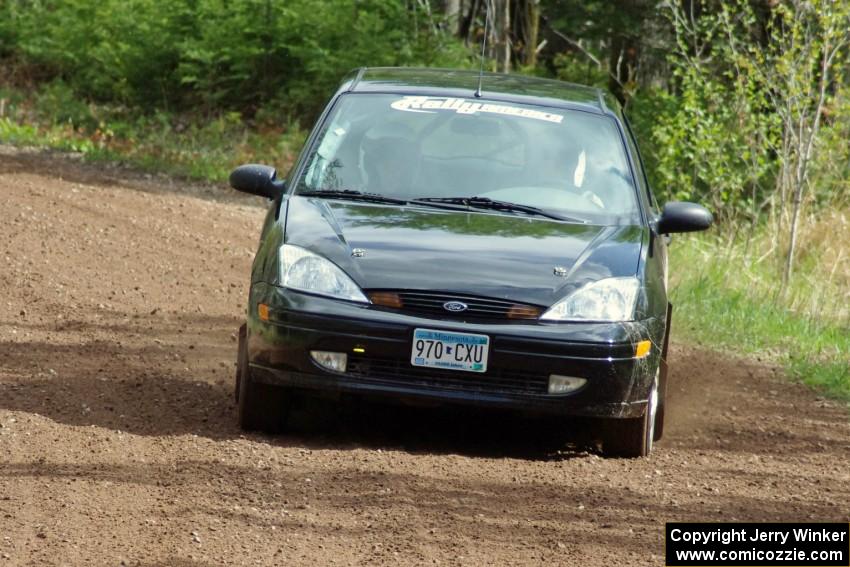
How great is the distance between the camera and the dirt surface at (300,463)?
15.4 ft

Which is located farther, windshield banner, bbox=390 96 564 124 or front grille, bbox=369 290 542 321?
windshield banner, bbox=390 96 564 124

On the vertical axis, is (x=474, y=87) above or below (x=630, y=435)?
above

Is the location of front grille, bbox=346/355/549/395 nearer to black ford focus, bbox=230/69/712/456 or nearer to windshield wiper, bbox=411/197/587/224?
black ford focus, bbox=230/69/712/456

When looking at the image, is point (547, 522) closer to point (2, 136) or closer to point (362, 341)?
point (362, 341)

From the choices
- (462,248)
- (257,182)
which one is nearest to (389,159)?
(257,182)

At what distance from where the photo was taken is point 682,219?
6.91m

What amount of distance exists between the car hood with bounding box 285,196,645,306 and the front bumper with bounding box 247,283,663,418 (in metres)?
0.17

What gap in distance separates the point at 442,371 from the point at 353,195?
4.25 ft

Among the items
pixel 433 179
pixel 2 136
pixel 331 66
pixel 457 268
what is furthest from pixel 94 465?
pixel 331 66

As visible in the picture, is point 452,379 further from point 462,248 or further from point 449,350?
point 462,248

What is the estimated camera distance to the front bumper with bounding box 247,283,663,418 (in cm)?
587

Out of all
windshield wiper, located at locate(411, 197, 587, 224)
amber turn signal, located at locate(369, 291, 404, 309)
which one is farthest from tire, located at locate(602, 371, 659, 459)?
amber turn signal, located at locate(369, 291, 404, 309)

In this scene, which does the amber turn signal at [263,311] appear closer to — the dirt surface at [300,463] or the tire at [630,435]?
the dirt surface at [300,463]

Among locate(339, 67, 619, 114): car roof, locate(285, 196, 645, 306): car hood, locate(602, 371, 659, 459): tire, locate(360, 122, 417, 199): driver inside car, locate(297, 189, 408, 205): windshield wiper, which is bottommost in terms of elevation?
locate(602, 371, 659, 459): tire
